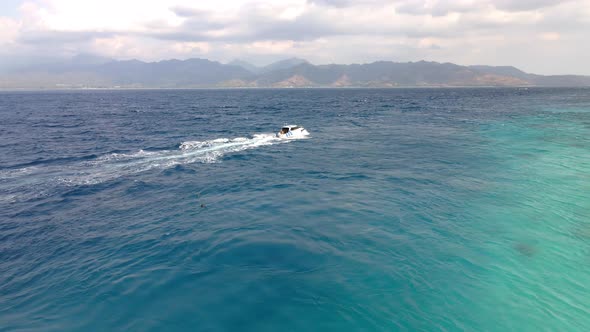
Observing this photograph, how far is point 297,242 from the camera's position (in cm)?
2167

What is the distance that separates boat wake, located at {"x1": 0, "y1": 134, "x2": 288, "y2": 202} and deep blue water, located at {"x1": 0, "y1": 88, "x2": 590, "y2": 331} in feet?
1.20

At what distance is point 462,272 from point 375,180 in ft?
56.5

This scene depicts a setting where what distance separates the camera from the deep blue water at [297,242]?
609 inches

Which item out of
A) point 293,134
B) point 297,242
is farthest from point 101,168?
point 293,134

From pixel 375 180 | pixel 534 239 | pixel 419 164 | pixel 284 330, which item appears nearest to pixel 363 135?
pixel 419 164

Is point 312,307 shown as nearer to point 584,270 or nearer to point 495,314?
point 495,314

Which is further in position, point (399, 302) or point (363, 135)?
point (363, 135)

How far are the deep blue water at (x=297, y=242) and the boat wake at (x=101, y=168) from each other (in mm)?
365

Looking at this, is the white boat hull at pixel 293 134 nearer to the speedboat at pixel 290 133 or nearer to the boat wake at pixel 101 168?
the speedboat at pixel 290 133

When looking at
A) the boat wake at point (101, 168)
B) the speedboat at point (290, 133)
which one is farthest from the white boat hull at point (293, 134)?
the boat wake at point (101, 168)

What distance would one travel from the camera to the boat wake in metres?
33.9

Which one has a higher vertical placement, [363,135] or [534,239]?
[363,135]

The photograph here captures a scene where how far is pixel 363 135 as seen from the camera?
63.5 meters

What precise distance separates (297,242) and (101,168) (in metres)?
31.7
